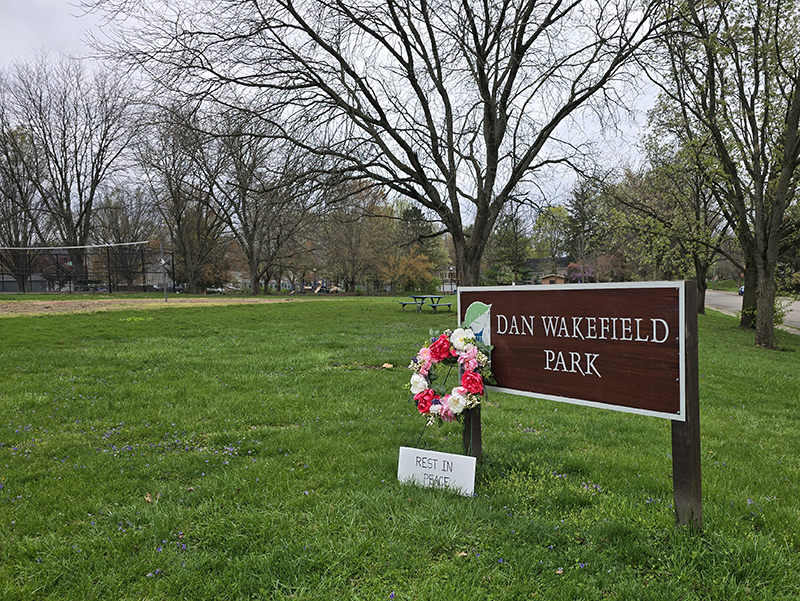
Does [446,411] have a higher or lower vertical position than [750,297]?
lower

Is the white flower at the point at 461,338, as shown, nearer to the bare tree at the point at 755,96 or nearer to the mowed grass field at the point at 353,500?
the mowed grass field at the point at 353,500

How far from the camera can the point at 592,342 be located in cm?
262

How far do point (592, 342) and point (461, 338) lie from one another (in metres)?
0.84

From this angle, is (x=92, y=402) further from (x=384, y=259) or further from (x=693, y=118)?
(x=384, y=259)

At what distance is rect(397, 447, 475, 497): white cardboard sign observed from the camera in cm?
293

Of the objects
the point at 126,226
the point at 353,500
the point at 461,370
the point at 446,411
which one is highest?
the point at 126,226

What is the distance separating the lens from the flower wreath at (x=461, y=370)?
3020 mm

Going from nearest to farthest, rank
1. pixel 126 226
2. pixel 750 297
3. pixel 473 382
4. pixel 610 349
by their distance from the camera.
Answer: pixel 610 349
pixel 473 382
pixel 750 297
pixel 126 226

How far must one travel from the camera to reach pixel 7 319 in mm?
11461

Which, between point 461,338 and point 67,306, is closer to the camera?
point 461,338

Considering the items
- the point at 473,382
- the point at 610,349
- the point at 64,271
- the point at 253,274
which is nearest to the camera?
the point at 610,349

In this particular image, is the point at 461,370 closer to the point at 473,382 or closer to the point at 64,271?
the point at 473,382

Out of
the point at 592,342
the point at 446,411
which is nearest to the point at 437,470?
the point at 446,411

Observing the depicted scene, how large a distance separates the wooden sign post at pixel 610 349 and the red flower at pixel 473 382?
0.14 metres
